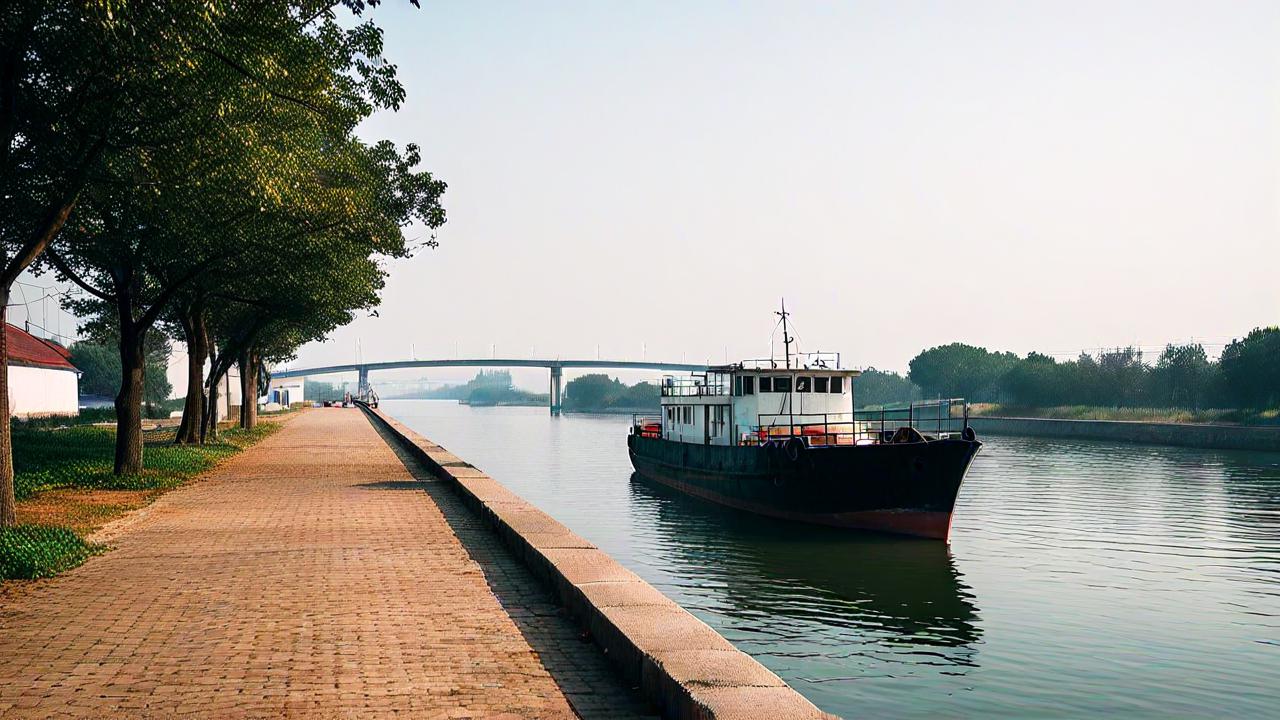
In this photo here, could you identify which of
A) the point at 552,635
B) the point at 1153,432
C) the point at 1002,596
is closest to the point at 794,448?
the point at 1002,596

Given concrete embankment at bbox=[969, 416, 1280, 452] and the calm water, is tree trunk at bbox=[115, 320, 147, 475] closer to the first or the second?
the calm water

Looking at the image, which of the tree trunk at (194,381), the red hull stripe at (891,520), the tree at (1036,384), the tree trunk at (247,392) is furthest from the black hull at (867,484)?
the tree at (1036,384)

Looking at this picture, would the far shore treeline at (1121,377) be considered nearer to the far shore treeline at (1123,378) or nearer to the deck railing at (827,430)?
the far shore treeline at (1123,378)

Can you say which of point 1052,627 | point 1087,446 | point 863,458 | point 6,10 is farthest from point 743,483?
point 1087,446

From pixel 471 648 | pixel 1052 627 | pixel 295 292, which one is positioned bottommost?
pixel 1052 627

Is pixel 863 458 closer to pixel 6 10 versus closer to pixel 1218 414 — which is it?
pixel 6 10

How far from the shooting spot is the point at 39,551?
1316 centimetres

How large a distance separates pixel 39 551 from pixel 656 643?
29.1 feet

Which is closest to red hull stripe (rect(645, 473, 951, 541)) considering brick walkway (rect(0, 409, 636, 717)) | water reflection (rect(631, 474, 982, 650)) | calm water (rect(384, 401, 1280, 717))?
water reflection (rect(631, 474, 982, 650))

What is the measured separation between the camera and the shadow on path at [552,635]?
25.3 feet

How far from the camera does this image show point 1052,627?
55.1 ft

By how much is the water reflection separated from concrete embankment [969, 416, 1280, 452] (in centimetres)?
4780

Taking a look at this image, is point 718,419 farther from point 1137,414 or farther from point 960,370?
point 960,370

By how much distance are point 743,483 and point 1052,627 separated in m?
14.4
